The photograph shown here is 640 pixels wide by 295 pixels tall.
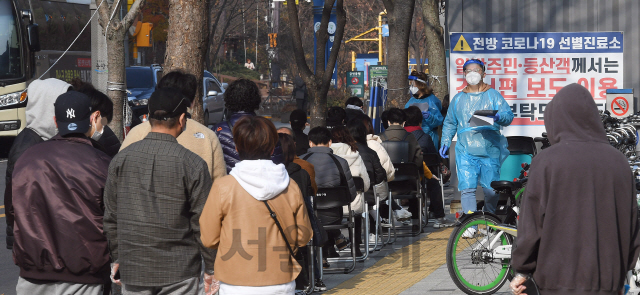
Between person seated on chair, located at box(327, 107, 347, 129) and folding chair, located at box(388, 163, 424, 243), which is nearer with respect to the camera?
folding chair, located at box(388, 163, 424, 243)

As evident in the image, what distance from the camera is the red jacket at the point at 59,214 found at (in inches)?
163

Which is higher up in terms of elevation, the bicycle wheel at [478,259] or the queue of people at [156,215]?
the queue of people at [156,215]

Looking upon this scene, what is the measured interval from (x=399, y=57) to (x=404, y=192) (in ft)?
16.6

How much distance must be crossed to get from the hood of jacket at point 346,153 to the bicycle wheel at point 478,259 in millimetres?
1864

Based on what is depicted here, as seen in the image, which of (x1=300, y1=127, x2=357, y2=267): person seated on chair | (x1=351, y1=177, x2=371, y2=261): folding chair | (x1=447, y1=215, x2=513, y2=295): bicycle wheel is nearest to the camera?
(x1=447, y1=215, x2=513, y2=295): bicycle wheel

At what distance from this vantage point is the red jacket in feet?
13.5

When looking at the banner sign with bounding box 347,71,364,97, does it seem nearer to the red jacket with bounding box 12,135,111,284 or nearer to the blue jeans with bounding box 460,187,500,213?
the blue jeans with bounding box 460,187,500,213

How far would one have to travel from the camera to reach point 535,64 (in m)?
11.1

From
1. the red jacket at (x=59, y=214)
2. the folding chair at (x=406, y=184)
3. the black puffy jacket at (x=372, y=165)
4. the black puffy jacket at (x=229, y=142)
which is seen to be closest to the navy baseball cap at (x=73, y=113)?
the red jacket at (x=59, y=214)

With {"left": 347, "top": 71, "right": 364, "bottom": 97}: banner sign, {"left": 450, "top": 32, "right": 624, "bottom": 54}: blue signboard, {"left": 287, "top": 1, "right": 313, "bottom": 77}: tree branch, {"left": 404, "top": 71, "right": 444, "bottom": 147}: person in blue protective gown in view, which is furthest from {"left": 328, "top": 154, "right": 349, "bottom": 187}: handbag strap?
{"left": 347, "top": 71, "right": 364, "bottom": 97}: banner sign

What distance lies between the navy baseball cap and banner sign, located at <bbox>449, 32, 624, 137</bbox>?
7348 mm

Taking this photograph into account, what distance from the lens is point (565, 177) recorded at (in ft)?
11.9

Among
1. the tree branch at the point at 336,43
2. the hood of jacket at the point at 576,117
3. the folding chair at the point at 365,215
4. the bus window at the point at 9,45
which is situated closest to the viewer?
the hood of jacket at the point at 576,117

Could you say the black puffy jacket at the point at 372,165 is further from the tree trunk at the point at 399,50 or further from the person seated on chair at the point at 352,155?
the tree trunk at the point at 399,50
